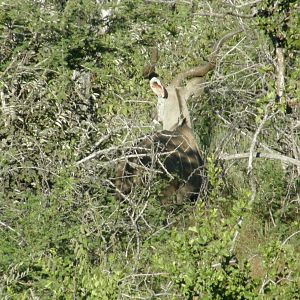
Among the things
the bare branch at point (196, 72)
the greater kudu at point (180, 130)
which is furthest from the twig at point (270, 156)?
the bare branch at point (196, 72)

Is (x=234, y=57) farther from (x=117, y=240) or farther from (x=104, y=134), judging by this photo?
(x=117, y=240)

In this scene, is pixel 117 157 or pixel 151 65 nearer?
pixel 117 157

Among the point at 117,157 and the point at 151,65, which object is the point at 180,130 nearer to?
the point at 151,65

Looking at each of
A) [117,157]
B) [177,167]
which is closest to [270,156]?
[117,157]

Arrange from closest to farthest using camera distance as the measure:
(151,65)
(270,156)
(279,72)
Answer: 1. (279,72)
2. (270,156)
3. (151,65)

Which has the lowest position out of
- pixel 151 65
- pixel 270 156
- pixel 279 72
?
pixel 151 65

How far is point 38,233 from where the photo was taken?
245 inches

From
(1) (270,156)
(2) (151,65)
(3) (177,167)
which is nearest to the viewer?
(1) (270,156)

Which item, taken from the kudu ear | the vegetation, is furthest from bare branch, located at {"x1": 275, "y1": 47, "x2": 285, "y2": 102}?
the kudu ear

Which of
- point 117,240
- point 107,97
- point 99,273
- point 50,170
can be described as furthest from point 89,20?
point 99,273

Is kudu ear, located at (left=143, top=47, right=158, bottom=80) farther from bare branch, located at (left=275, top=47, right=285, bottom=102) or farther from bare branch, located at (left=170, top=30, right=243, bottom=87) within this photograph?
bare branch, located at (left=275, top=47, right=285, bottom=102)

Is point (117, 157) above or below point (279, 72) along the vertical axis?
below

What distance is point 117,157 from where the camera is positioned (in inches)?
284

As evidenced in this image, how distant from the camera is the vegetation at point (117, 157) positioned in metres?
4.71
